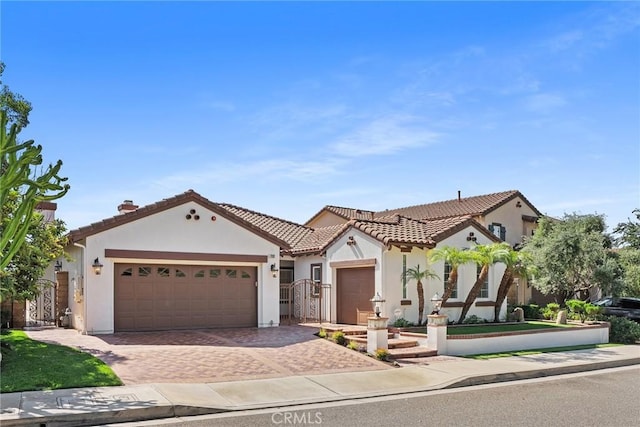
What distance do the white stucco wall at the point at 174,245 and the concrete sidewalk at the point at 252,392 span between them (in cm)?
741

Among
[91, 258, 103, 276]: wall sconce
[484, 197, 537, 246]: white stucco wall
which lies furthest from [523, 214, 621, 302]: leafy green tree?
[91, 258, 103, 276]: wall sconce

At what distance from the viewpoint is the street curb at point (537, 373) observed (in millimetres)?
12768

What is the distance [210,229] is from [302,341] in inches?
214

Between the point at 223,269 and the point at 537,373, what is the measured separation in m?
10.8

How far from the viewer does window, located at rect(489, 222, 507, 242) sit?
103 feet

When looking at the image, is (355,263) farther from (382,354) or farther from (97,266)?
(97,266)

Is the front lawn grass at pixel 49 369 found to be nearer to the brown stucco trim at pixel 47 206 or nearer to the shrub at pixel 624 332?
the brown stucco trim at pixel 47 206

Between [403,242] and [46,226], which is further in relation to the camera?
[403,242]

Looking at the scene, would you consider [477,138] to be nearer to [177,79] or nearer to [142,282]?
[177,79]

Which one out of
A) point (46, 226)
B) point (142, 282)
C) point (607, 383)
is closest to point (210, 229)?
point (142, 282)

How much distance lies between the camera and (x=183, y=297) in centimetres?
1920

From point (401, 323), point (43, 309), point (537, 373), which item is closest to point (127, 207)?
point (43, 309)

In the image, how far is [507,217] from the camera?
32.4 meters

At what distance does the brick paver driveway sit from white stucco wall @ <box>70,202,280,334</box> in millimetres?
1130
